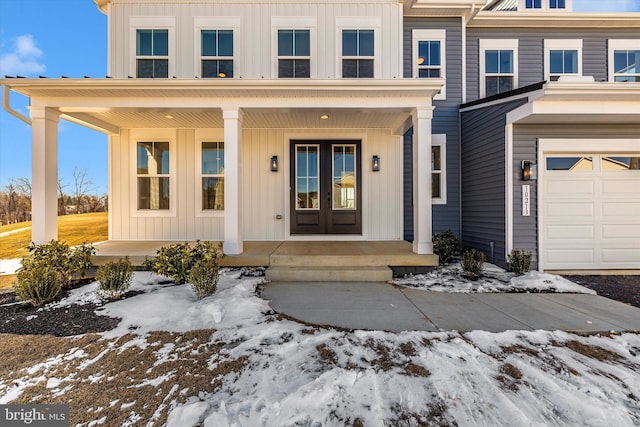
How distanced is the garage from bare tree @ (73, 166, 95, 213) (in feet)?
59.4

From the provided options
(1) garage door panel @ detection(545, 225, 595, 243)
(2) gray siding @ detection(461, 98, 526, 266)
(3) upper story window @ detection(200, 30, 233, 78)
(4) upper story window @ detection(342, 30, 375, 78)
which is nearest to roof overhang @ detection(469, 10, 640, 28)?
(2) gray siding @ detection(461, 98, 526, 266)

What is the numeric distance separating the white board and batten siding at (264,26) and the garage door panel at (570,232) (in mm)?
4400

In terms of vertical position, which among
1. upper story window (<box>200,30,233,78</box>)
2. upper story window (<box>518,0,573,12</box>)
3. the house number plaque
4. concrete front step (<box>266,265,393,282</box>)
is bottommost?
concrete front step (<box>266,265,393,282</box>)

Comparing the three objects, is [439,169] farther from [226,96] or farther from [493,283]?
[226,96]

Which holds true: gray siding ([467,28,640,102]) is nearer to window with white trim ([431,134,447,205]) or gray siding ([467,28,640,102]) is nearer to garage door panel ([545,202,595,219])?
window with white trim ([431,134,447,205])

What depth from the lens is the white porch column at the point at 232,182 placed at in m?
4.90

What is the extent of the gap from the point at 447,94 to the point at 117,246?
7.98 metres

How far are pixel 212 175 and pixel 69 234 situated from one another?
16.9 feet

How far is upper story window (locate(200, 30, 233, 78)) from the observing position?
6.50 metres

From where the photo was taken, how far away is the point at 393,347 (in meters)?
2.44

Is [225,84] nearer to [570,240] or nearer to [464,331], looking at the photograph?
[464,331]

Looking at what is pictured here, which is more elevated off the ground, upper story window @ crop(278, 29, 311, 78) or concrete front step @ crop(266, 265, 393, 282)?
upper story window @ crop(278, 29, 311, 78)

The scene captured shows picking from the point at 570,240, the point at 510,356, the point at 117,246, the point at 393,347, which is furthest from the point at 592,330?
the point at 117,246

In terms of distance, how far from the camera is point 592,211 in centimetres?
506
